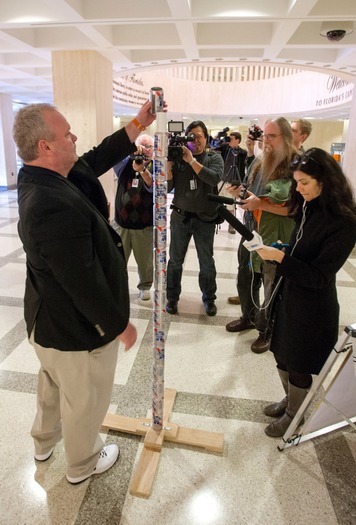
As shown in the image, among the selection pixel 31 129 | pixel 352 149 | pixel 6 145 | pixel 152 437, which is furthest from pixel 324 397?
pixel 6 145

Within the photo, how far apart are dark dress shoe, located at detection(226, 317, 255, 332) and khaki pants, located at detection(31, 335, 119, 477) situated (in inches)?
59.6

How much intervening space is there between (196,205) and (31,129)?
1747mm

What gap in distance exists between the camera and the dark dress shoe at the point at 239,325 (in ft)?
9.34

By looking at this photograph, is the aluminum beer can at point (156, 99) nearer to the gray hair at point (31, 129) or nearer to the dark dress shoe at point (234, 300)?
the gray hair at point (31, 129)

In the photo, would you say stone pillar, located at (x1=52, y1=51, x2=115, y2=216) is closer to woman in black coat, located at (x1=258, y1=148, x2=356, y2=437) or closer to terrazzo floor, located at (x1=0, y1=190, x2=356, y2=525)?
terrazzo floor, located at (x1=0, y1=190, x2=356, y2=525)

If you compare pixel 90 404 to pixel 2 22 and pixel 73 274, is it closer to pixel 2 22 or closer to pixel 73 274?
pixel 73 274

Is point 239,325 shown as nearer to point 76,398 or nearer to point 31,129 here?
point 76,398

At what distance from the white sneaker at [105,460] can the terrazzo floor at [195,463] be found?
29 mm

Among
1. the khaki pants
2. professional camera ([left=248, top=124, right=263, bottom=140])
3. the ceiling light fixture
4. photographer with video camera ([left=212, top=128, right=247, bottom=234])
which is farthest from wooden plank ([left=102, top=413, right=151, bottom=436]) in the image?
the ceiling light fixture

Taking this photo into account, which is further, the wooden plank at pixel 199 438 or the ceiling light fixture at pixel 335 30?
the ceiling light fixture at pixel 335 30

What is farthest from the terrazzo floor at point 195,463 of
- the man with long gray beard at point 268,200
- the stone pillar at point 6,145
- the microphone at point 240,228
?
the stone pillar at point 6,145

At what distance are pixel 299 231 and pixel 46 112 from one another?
1.12 m

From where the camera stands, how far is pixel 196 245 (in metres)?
2.94

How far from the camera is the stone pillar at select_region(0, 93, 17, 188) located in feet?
32.6
